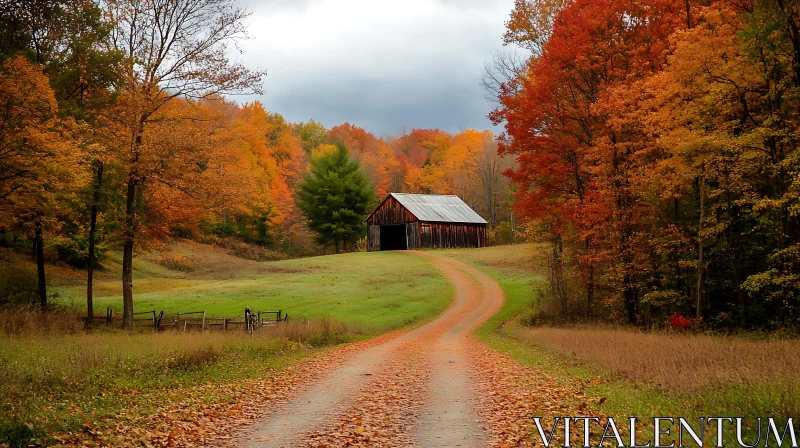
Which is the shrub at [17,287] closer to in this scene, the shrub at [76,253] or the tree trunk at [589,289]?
the shrub at [76,253]

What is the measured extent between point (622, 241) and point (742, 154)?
546 cm

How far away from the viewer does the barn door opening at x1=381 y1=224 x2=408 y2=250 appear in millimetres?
Result: 66188

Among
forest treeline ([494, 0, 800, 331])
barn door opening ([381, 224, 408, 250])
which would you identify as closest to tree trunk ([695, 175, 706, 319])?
forest treeline ([494, 0, 800, 331])

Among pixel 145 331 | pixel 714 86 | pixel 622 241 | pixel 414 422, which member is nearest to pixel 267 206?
pixel 145 331

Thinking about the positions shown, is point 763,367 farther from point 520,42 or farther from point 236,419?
point 520,42

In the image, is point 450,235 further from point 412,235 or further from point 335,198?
point 335,198

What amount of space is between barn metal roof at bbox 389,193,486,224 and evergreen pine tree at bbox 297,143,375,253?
16.7ft

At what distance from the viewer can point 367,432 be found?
8352 millimetres

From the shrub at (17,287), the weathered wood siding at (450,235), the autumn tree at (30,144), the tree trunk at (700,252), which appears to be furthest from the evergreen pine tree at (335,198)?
the tree trunk at (700,252)

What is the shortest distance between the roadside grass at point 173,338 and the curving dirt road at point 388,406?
72.5 inches

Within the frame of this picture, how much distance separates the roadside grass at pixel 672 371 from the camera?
314 inches

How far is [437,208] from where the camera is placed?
67.1 m

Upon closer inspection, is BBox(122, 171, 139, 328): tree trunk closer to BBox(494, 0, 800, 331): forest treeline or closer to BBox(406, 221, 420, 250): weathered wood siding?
BBox(494, 0, 800, 331): forest treeline

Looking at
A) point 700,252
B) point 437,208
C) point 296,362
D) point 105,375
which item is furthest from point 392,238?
point 105,375
